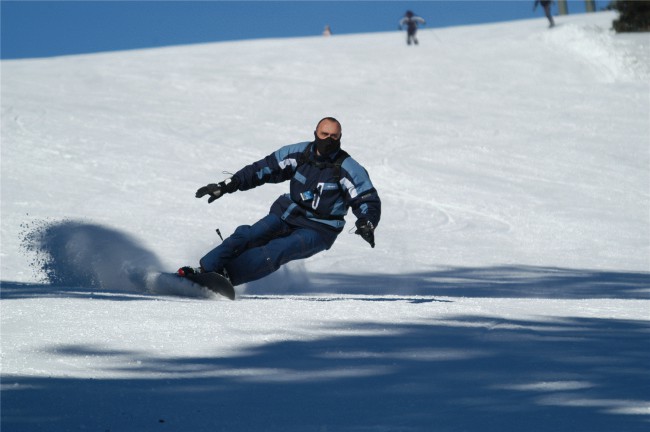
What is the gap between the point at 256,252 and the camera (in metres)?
6.85

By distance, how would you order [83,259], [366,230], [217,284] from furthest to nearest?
1. [83,259]
2. [217,284]
3. [366,230]

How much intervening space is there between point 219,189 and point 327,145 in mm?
845

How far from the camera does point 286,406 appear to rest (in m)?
3.58

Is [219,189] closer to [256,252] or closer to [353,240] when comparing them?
[256,252]

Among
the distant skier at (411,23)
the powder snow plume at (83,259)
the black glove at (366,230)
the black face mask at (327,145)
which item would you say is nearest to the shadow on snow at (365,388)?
the black glove at (366,230)

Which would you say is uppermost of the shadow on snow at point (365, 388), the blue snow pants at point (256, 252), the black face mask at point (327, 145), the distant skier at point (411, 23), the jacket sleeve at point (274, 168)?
the distant skier at point (411, 23)

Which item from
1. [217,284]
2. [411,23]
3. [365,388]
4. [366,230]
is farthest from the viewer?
[411,23]

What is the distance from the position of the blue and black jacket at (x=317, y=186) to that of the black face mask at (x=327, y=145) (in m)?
0.04

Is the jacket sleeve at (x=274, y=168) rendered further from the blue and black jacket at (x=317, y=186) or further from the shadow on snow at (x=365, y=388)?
the shadow on snow at (x=365, y=388)

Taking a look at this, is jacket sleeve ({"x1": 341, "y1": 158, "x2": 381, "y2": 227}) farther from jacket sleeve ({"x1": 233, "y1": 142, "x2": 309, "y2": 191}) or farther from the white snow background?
the white snow background

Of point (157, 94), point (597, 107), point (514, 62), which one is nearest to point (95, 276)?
point (157, 94)

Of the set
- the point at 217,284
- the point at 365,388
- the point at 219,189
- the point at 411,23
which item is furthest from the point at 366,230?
the point at 411,23

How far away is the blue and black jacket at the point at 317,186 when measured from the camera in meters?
6.73

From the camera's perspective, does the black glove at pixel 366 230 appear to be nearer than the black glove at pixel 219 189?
Yes
